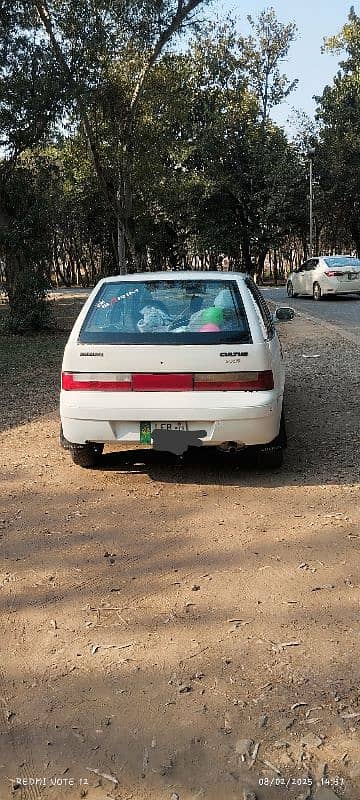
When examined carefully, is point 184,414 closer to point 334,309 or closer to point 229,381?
point 229,381

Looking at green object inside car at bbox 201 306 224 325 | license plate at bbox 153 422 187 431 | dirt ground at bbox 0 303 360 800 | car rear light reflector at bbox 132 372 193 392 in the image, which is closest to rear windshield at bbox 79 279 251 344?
green object inside car at bbox 201 306 224 325

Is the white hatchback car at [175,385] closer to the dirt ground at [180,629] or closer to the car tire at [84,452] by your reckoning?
the car tire at [84,452]

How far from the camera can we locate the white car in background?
2323cm

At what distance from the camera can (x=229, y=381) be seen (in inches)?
208

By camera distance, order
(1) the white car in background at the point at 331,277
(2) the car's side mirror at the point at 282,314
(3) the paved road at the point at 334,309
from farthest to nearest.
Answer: (1) the white car in background at the point at 331,277
(3) the paved road at the point at 334,309
(2) the car's side mirror at the point at 282,314

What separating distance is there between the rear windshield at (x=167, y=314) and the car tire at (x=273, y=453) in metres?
0.79

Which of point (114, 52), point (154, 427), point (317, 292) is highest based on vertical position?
point (114, 52)

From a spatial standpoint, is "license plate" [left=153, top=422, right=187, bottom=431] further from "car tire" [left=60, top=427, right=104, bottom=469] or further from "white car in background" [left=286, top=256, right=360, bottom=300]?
"white car in background" [left=286, top=256, right=360, bottom=300]

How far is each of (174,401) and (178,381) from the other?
144 millimetres

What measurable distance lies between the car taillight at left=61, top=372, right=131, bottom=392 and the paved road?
10498 mm

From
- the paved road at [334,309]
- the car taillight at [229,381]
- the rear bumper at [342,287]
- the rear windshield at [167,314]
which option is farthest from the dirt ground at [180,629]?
the rear bumper at [342,287]

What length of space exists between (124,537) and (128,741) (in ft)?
6.28

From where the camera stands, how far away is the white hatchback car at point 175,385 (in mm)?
5234

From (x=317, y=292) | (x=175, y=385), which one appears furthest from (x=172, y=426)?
(x=317, y=292)
